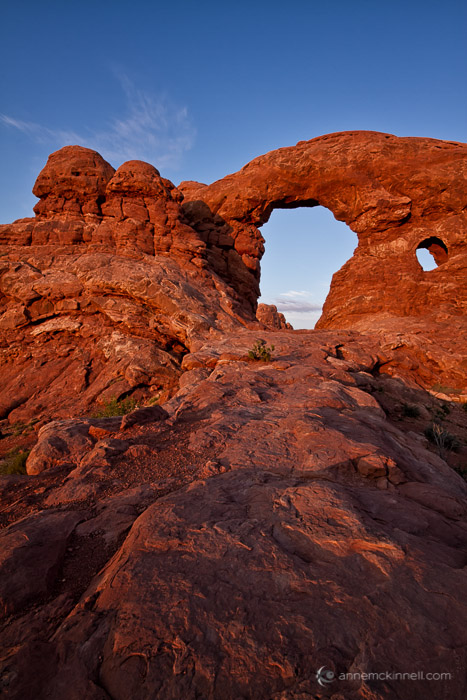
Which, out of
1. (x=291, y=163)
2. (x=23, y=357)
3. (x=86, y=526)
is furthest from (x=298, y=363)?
(x=291, y=163)

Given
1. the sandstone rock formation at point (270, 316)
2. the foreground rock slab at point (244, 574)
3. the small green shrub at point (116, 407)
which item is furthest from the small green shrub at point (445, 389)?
the sandstone rock formation at point (270, 316)

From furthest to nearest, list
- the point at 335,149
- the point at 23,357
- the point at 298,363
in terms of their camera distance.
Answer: the point at 335,149, the point at 23,357, the point at 298,363

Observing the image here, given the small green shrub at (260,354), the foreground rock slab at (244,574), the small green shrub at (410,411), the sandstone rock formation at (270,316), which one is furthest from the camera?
the sandstone rock formation at (270,316)

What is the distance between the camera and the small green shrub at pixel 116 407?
9.56m

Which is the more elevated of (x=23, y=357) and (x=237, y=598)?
(x=23, y=357)

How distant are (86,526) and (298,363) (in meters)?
7.01

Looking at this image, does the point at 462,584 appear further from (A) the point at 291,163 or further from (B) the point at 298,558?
(A) the point at 291,163

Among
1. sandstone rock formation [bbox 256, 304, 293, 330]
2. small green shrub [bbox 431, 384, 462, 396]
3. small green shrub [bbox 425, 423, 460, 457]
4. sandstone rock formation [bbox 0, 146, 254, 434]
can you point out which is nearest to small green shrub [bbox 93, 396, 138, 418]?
sandstone rock formation [bbox 0, 146, 254, 434]

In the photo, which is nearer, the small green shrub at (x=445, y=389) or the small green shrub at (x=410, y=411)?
the small green shrub at (x=410, y=411)

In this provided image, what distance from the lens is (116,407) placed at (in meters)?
9.84

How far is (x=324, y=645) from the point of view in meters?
1.50

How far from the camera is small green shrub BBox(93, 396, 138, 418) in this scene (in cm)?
956

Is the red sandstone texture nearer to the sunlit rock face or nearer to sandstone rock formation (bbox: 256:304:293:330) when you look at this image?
the sunlit rock face

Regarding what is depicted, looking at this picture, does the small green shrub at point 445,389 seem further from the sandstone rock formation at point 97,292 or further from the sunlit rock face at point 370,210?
the sandstone rock formation at point 97,292
